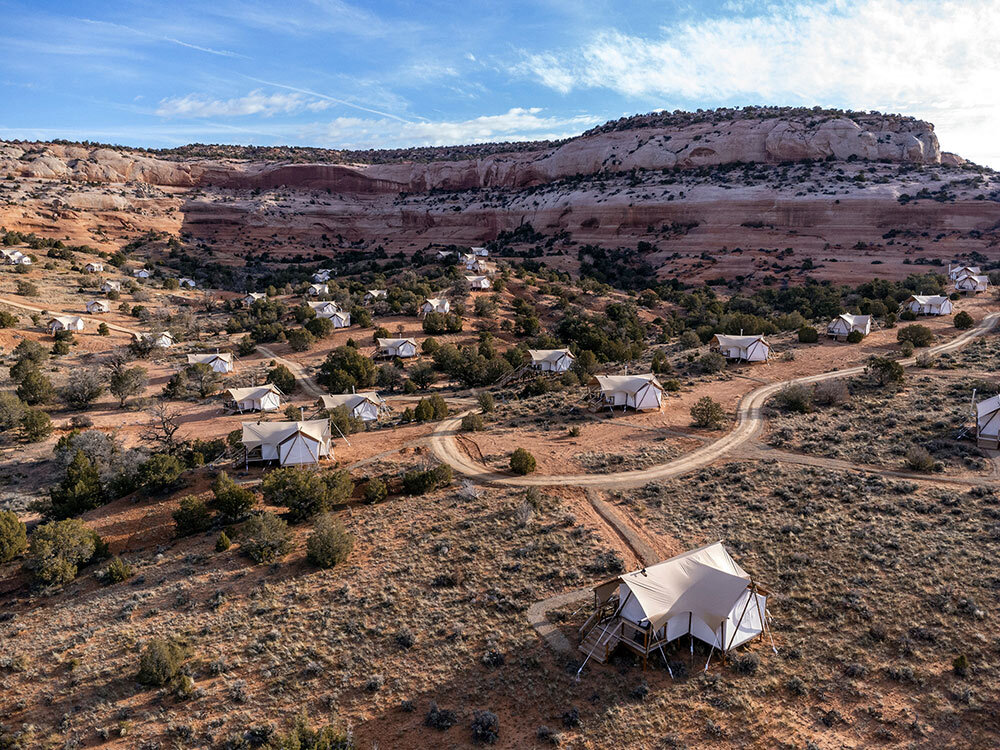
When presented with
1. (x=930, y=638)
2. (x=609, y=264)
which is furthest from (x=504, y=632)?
(x=609, y=264)

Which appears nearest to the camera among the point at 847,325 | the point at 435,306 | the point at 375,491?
the point at 375,491

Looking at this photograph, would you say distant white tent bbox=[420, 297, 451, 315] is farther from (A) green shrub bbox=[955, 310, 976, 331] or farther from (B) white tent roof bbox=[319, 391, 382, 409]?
(A) green shrub bbox=[955, 310, 976, 331]

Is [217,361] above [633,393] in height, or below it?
below

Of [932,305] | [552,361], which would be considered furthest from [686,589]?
[932,305]

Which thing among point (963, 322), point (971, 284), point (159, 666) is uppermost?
point (971, 284)

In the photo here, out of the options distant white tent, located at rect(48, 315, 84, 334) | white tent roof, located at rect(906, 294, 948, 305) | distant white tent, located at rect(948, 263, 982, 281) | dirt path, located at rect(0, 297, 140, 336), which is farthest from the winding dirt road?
dirt path, located at rect(0, 297, 140, 336)

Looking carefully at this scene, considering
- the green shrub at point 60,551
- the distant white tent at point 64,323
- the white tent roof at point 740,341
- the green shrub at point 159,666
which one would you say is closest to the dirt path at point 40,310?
the distant white tent at point 64,323

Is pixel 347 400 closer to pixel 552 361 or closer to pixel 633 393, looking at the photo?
pixel 552 361
